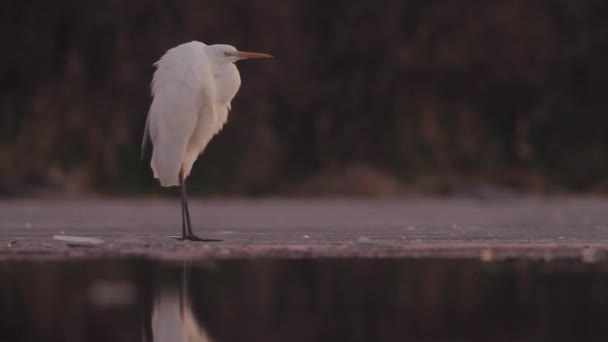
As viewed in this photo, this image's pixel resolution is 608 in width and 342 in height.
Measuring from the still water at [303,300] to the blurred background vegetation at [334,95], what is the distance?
11.2 meters

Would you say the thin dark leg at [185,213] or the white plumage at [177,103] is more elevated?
the white plumage at [177,103]

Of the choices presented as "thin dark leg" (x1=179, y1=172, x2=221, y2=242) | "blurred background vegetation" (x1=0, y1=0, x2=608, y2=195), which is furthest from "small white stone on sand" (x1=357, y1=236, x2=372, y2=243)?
"blurred background vegetation" (x1=0, y1=0, x2=608, y2=195)

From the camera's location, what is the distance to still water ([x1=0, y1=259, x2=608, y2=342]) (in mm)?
3574

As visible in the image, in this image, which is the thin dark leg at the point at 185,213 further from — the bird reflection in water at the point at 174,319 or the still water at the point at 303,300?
the bird reflection in water at the point at 174,319

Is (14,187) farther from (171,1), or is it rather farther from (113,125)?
(171,1)

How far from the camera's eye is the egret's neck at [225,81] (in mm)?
8359

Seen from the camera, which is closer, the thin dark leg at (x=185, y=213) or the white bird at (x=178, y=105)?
the white bird at (x=178, y=105)

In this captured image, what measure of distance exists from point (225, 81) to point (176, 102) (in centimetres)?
64

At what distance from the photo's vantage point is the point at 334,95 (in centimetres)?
A: 1802

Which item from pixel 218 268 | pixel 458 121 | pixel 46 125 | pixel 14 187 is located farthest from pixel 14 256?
pixel 458 121

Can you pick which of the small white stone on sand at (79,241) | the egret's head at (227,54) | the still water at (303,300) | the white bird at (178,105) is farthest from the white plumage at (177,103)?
the still water at (303,300)

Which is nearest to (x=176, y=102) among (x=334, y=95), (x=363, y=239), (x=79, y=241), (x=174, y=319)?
(x=79, y=241)

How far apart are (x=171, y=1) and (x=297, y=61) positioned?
2.08 m

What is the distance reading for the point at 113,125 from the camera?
56.9 ft
